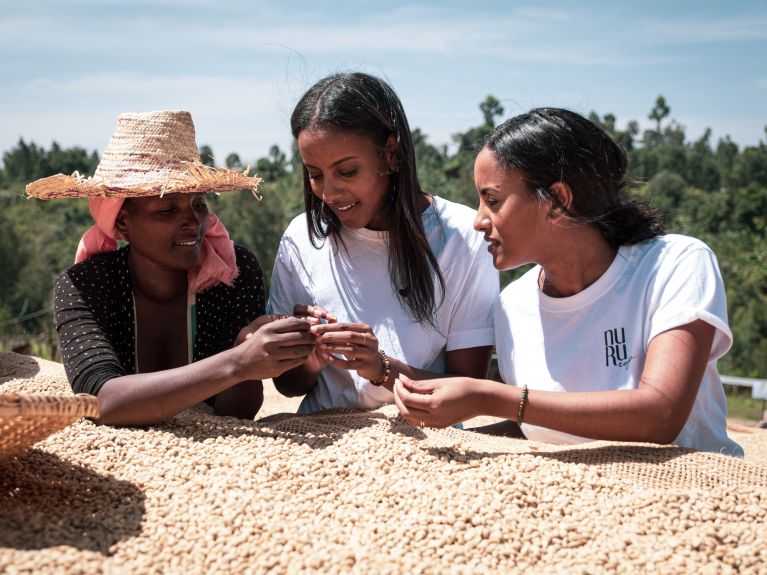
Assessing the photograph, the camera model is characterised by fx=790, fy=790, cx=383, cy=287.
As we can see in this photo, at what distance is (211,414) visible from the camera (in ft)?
10.1

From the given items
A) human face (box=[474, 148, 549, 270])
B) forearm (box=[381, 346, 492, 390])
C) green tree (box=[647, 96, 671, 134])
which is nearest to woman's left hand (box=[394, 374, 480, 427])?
human face (box=[474, 148, 549, 270])

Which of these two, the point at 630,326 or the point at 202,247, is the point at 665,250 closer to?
the point at 630,326

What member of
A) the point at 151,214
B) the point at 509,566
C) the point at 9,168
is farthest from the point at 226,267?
the point at 9,168

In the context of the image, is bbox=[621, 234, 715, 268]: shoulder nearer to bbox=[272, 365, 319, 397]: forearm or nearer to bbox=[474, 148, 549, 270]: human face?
bbox=[474, 148, 549, 270]: human face

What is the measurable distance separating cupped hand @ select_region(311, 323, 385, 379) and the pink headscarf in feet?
2.18

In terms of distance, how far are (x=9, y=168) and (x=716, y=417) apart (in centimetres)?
7455

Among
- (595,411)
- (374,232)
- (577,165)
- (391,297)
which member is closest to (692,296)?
(595,411)

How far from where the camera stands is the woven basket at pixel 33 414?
72.8 inches

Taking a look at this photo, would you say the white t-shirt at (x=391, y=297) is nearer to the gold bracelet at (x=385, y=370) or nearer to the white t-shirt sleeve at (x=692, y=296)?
the gold bracelet at (x=385, y=370)

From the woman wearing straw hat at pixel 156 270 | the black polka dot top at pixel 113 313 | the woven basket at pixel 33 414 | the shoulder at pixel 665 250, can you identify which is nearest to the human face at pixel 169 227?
the woman wearing straw hat at pixel 156 270

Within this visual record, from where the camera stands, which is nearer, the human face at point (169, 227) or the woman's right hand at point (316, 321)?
the woman's right hand at point (316, 321)

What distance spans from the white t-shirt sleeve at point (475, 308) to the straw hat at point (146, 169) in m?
1.09

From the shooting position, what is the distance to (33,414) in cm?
189

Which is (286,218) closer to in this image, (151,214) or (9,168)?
(151,214)
